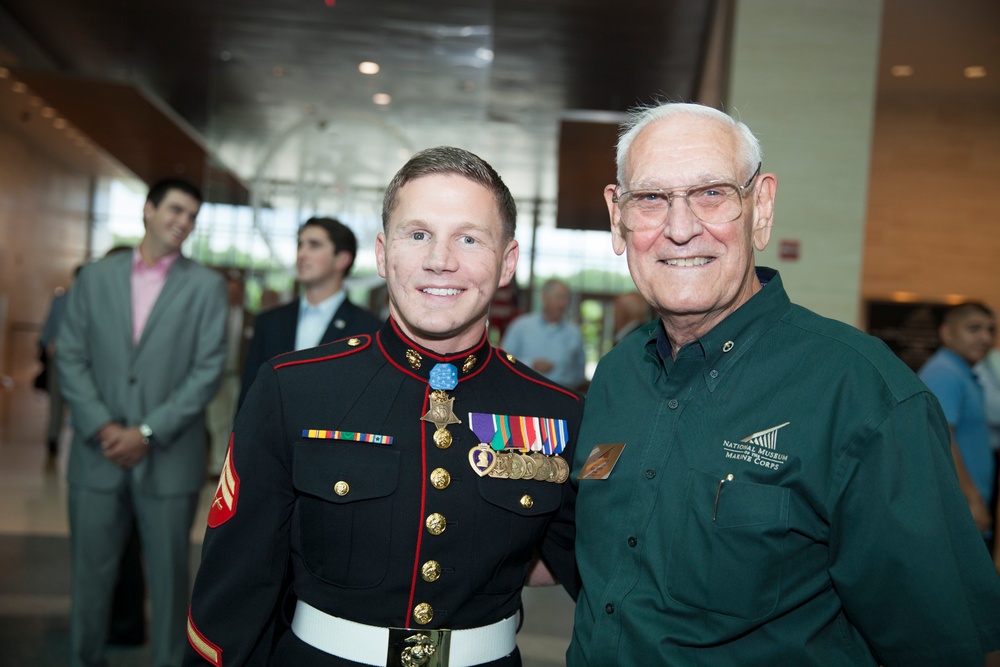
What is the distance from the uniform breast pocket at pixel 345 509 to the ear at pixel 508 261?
1.28ft

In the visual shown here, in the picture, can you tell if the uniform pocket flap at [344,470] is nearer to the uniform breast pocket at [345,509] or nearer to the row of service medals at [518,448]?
the uniform breast pocket at [345,509]

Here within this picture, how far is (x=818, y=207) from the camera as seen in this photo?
193 inches

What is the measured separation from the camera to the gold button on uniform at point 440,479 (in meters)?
1.51

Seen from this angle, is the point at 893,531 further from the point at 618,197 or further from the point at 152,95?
the point at 152,95

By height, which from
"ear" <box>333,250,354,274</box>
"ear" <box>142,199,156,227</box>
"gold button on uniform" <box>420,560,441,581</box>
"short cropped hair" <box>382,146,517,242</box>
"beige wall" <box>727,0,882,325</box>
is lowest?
"gold button on uniform" <box>420,560,441,581</box>

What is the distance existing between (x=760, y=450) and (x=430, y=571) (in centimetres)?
58

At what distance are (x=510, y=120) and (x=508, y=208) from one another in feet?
22.8

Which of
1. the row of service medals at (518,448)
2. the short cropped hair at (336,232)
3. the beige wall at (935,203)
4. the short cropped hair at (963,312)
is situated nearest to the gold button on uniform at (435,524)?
the row of service medals at (518,448)

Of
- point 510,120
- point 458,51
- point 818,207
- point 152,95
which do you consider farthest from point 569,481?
point 152,95

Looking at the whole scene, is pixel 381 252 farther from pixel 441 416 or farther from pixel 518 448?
pixel 518 448

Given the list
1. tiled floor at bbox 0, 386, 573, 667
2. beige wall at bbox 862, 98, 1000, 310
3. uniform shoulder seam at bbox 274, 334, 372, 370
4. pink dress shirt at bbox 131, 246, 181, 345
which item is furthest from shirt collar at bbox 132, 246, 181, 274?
beige wall at bbox 862, 98, 1000, 310

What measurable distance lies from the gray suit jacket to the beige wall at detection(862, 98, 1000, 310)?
7356mm

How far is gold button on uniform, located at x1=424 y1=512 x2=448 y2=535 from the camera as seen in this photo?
1488 millimetres

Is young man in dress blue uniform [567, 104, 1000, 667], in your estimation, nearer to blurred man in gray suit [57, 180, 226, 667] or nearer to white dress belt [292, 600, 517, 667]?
white dress belt [292, 600, 517, 667]
